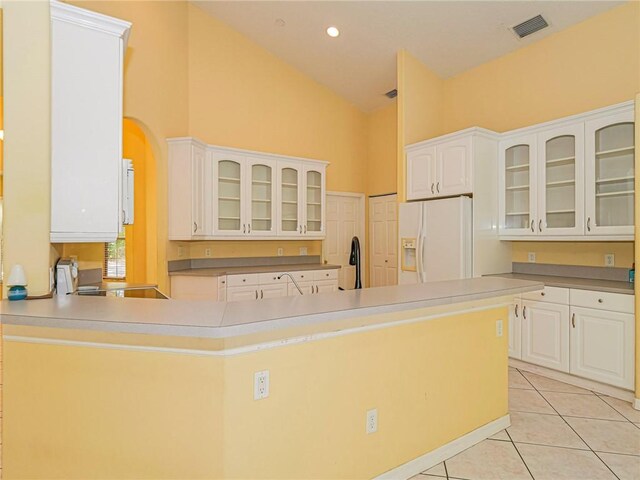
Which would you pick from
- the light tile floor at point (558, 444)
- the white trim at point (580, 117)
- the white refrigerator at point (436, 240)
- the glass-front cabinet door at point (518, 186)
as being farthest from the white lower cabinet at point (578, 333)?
the white trim at point (580, 117)

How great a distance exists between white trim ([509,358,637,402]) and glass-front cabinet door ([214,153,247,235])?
3.41 m

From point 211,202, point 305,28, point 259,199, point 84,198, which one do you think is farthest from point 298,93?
point 84,198

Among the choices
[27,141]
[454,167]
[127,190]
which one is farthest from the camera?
[454,167]

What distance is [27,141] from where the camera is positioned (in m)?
1.89

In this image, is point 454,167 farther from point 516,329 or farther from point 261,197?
point 261,197

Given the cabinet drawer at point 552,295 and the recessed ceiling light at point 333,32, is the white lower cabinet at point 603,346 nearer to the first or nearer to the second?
the cabinet drawer at point 552,295

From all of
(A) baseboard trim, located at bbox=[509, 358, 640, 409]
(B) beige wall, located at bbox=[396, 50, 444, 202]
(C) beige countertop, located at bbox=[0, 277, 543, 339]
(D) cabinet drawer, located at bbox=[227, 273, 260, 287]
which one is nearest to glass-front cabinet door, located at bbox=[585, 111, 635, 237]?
(A) baseboard trim, located at bbox=[509, 358, 640, 409]

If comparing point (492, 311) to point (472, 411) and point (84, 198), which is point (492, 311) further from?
point (84, 198)

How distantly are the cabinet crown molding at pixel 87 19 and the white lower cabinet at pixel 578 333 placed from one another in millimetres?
3761

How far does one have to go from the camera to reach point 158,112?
4.39 m

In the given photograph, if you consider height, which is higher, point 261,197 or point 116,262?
point 261,197

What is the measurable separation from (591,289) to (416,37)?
3.28 meters

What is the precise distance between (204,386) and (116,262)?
620 centimetres

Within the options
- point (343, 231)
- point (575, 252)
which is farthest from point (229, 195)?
point (575, 252)
